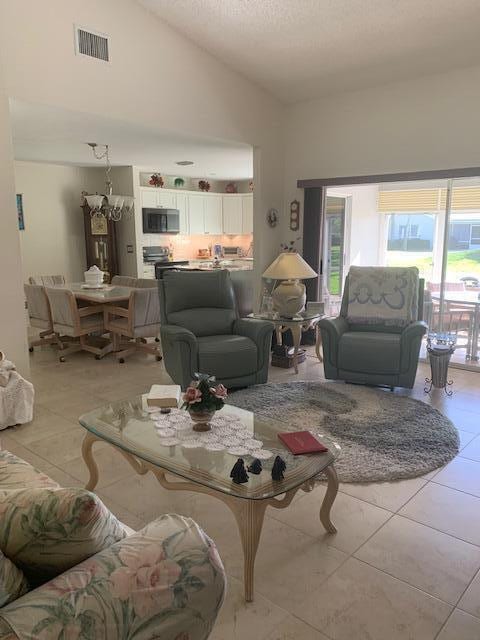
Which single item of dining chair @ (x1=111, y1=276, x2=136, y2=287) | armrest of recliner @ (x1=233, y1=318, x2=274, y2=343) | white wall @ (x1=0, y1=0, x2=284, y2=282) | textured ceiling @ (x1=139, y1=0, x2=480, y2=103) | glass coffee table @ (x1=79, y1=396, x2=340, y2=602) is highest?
textured ceiling @ (x1=139, y1=0, x2=480, y2=103)

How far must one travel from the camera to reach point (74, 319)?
5512 mm

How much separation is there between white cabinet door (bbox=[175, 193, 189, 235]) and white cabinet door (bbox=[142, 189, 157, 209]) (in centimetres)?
55

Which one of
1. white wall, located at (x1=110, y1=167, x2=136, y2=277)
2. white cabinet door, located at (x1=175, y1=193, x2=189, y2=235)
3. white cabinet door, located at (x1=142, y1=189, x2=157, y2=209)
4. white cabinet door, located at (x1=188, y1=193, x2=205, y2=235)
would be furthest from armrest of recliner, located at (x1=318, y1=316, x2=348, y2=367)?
white cabinet door, located at (x1=188, y1=193, x2=205, y2=235)

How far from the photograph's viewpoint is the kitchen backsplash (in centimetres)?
885

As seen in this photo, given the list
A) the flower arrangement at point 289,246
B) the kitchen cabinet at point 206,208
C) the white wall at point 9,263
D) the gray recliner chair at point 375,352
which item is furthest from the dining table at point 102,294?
the kitchen cabinet at point 206,208

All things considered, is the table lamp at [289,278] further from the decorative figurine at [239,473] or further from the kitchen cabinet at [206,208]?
the kitchen cabinet at [206,208]

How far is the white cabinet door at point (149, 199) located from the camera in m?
8.46

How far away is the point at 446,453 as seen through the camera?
325 cm

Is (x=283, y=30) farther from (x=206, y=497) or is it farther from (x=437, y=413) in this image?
(x=206, y=497)

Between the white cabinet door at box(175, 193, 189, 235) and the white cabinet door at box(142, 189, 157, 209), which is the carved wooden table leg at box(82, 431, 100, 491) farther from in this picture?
the white cabinet door at box(175, 193, 189, 235)

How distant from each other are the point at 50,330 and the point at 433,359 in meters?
4.28

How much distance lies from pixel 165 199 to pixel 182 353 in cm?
541

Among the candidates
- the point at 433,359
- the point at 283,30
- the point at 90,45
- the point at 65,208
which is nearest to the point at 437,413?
the point at 433,359

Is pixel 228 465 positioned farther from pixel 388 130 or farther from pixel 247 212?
pixel 247 212
